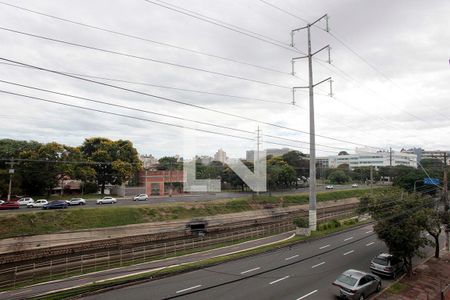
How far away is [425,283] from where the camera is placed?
22.1 meters

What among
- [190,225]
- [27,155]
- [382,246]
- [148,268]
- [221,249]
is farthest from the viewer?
[27,155]

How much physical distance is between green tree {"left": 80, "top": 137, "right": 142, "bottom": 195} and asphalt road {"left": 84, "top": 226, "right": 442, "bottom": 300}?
121 ft

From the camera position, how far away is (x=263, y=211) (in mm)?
54531

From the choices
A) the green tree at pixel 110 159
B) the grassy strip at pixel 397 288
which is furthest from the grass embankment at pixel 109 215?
the grassy strip at pixel 397 288

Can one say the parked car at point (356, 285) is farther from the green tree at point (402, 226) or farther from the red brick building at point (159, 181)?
the red brick building at point (159, 181)

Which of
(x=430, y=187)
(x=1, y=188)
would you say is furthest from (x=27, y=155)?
(x=430, y=187)

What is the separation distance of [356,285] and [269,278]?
5221mm

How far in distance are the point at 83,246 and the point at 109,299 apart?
64.1ft

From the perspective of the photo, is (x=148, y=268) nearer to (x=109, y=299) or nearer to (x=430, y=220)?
(x=109, y=299)

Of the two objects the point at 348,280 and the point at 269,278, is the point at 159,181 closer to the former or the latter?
the point at 269,278

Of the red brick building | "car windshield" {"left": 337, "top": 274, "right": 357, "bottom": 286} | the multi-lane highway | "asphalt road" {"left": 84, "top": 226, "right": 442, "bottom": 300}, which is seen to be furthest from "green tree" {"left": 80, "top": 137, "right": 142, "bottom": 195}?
"car windshield" {"left": 337, "top": 274, "right": 357, "bottom": 286}

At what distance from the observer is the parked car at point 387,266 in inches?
Result: 877

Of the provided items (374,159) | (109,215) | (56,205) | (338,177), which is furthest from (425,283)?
(374,159)

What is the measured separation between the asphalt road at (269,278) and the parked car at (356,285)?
2.78 ft
